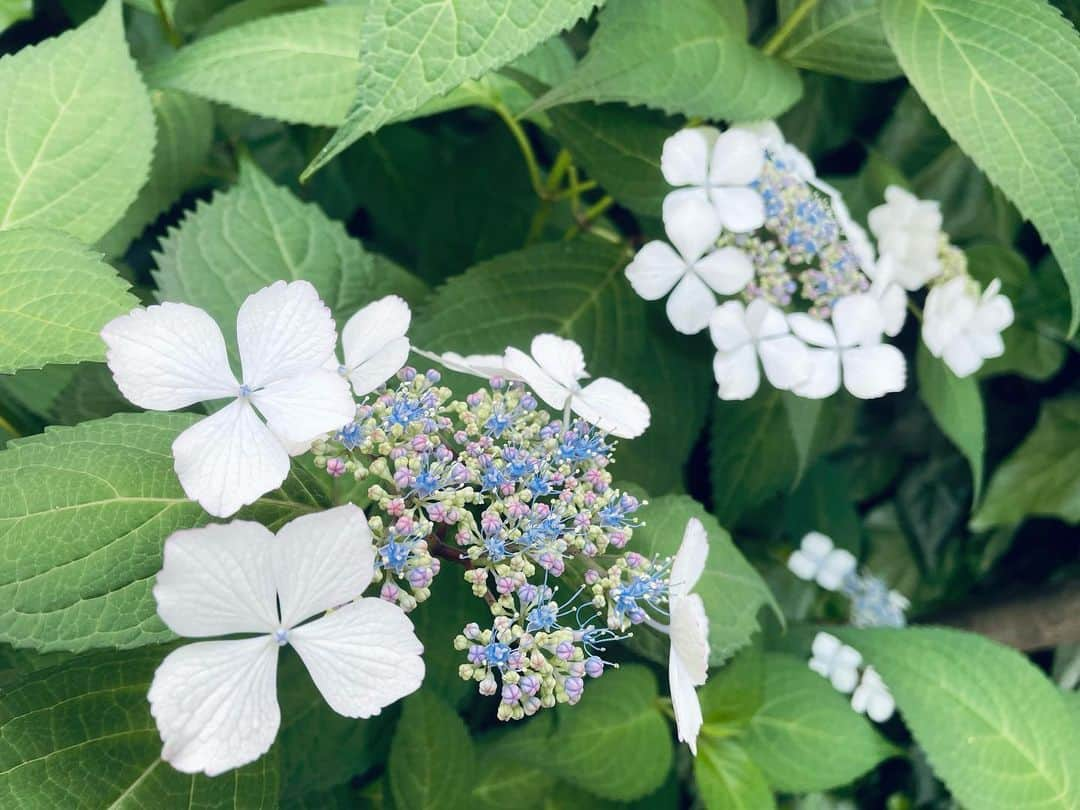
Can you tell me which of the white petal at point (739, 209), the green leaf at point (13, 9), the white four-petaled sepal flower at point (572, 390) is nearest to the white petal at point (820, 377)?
the white petal at point (739, 209)

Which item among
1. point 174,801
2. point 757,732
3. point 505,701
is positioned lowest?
point 757,732

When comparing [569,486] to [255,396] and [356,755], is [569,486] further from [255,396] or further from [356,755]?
[356,755]

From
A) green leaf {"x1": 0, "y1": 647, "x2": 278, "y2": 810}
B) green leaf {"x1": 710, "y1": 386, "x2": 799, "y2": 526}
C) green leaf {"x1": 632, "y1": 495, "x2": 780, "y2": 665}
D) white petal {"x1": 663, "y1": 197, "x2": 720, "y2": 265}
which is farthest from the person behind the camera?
green leaf {"x1": 710, "y1": 386, "x2": 799, "y2": 526}

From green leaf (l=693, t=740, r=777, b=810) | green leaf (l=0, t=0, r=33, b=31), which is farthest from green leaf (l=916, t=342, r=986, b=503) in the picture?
green leaf (l=0, t=0, r=33, b=31)

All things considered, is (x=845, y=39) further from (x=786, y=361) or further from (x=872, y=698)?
(x=872, y=698)

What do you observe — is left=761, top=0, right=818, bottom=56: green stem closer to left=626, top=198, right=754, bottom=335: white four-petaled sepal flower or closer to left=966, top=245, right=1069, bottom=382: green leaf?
left=626, top=198, right=754, bottom=335: white four-petaled sepal flower

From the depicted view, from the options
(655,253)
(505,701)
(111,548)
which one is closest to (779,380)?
(655,253)
